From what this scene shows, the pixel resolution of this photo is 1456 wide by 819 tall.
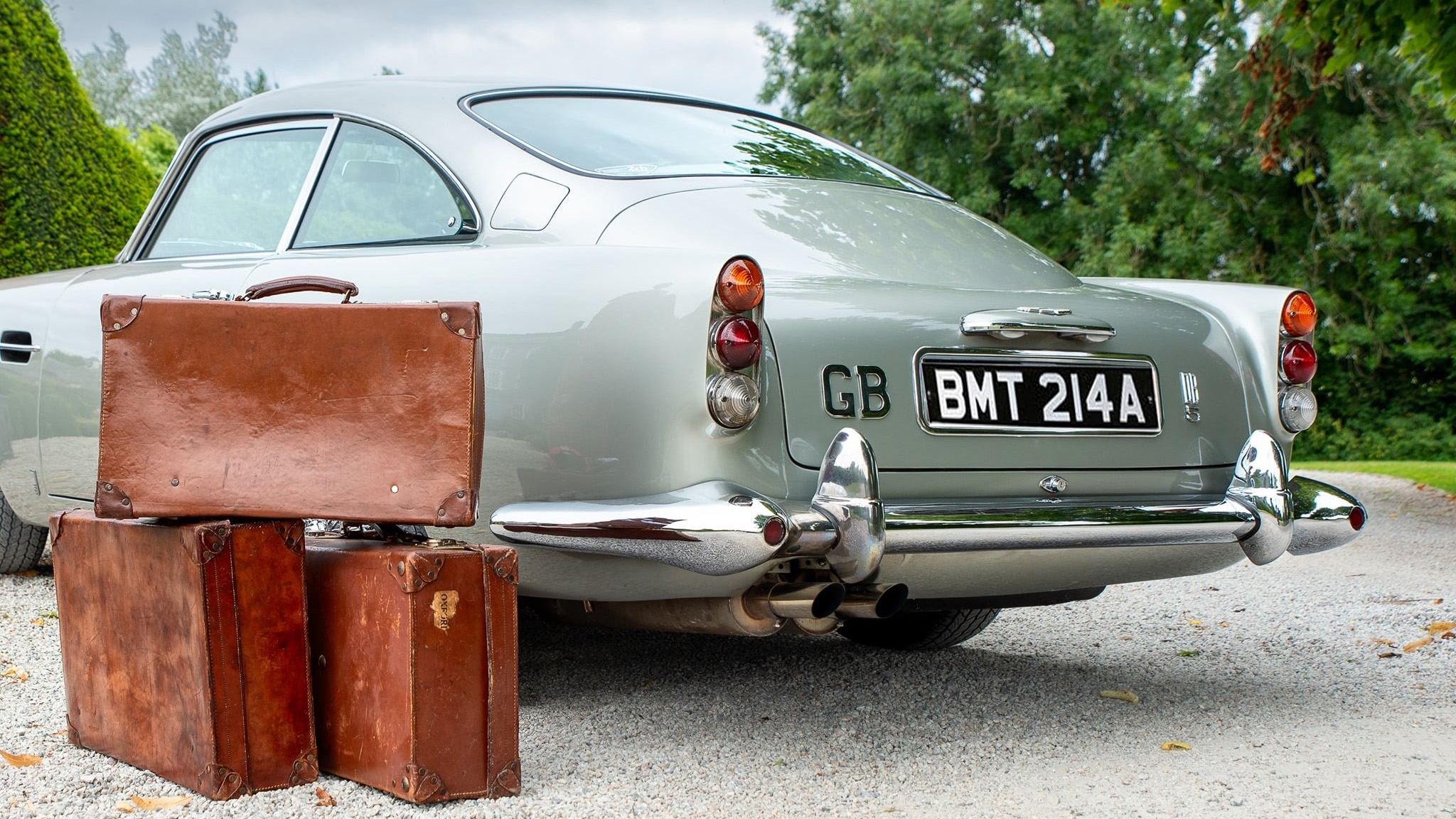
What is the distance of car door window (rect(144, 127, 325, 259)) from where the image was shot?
3.70 meters

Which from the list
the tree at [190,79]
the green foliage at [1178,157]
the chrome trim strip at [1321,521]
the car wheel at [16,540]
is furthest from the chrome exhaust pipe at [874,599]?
the tree at [190,79]

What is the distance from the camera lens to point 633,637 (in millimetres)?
4227

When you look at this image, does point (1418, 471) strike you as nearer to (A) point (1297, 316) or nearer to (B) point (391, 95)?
(A) point (1297, 316)

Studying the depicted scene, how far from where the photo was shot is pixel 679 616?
110 inches

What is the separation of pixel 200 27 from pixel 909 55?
5213cm

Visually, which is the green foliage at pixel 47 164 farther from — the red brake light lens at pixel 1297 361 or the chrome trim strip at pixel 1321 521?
the chrome trim strip at pixel 1321 521

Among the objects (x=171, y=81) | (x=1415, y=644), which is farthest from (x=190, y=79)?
(x=1415, y=644)

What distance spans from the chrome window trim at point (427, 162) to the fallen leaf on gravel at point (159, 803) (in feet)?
4.51

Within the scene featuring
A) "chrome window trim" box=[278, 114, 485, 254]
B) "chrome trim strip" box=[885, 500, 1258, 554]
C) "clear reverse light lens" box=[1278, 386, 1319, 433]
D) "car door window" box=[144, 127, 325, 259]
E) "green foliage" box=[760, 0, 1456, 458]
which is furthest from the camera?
"green foliage" box=[760, 0, 1456, 458]

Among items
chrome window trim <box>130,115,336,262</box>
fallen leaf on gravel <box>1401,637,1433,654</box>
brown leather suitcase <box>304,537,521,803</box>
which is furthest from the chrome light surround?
fallen leaf on gravel <box>1401,637,1433,654</box>

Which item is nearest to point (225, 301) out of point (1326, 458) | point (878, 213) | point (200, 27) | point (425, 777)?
point (425, 777)

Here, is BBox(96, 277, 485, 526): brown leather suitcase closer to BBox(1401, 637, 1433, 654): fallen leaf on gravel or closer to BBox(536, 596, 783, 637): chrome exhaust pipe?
BBox(536, 596, 783, 637): chrome exhaust pipe

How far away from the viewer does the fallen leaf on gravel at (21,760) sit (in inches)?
106

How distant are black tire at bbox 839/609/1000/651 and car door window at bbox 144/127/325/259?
214 cm
